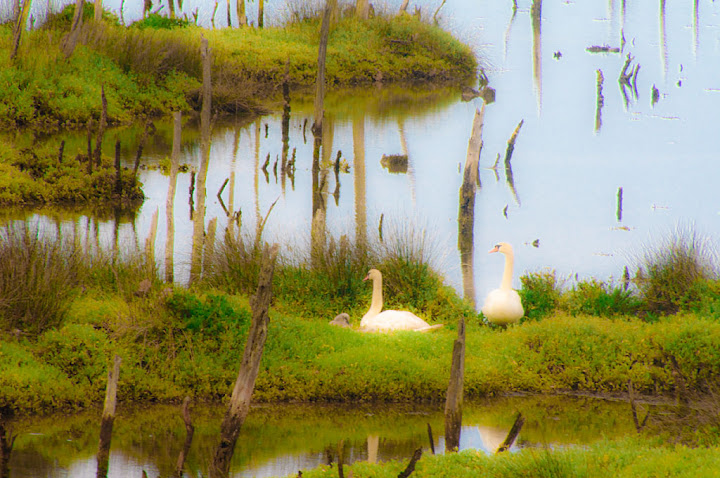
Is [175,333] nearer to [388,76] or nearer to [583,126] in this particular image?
[583,126]

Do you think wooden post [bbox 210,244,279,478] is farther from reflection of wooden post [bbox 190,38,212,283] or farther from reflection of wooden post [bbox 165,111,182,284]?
reflection of wooden post [bbox 190,38,212,283]

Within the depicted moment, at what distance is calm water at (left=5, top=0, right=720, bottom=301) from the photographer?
18939 mm

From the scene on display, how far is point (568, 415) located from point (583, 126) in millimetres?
29768

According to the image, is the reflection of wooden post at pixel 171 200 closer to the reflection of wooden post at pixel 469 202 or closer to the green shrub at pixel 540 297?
the green shrub at pixel 540 297

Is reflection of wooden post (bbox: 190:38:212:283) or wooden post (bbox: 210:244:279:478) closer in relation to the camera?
wooden post (bbox: 210:244:279:478)

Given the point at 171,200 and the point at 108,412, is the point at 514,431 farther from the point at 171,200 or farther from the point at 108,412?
the point at 171,200

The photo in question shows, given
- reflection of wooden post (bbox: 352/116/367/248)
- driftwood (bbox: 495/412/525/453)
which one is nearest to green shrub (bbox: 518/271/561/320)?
reflection of wooden post (bbox: 352/116/367/248)

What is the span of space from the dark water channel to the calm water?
162 inches

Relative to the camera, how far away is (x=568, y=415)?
993cm

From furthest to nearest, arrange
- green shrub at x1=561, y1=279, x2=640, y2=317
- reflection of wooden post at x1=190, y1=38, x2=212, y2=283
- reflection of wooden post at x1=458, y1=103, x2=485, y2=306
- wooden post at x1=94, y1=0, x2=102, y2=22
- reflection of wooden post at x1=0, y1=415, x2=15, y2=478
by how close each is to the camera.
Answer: wooden post at x1=94, y1=0, x2=102, y2=22 → reflection of wooden post at x1=458, y1=103, x2=485, y2=306 → green shrub at x1=561, y1=279, x2=640, y2=317 → reflection of wooden post at x1=190, y1=38, x2=212, y2=283 → reflection of wooden post at x1=0, y1=415, x2=15, y2=478

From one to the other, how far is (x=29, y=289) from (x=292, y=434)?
3.30 m

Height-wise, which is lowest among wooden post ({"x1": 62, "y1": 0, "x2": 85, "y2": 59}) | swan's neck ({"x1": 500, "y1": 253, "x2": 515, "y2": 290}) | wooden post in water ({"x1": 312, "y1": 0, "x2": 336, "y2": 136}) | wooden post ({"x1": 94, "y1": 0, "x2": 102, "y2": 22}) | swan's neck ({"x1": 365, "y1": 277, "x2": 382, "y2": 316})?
swan's neck ({"x1": 365, "y1": 277, "x2": 382, "y2": 316})

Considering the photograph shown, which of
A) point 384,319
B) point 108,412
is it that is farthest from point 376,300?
point 108,412

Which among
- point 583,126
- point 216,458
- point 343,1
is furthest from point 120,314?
point 343,1
